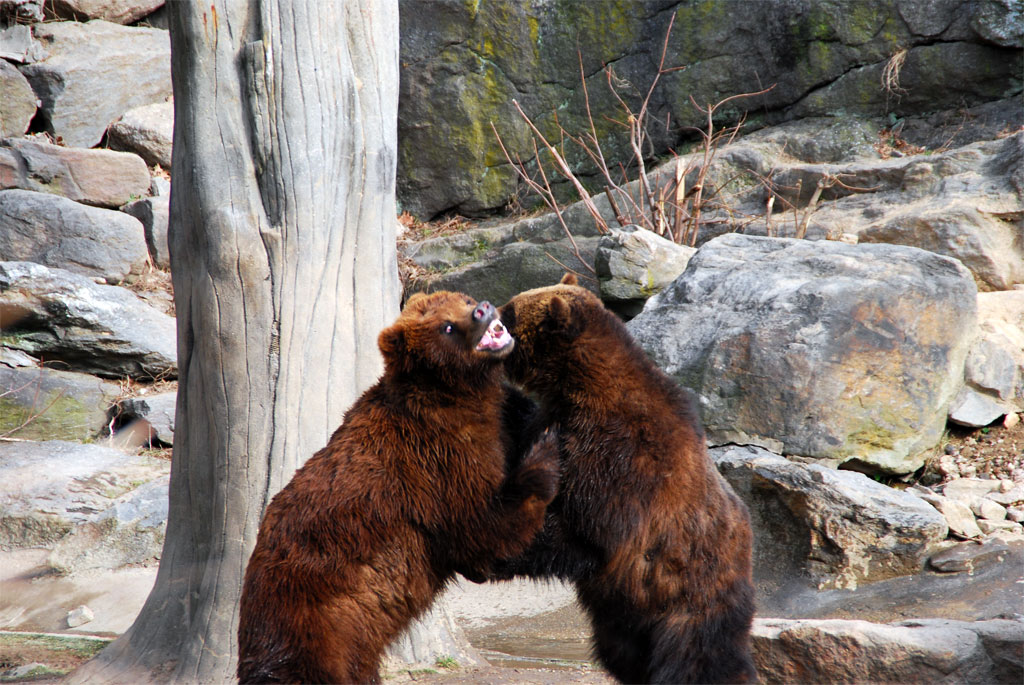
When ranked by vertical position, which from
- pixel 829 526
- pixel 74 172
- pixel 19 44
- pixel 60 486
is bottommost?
pixel 60 486

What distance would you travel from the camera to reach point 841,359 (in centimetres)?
711

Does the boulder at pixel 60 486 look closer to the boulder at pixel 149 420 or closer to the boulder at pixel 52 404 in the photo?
the boulder at pixel 149 420

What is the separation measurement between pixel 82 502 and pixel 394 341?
5494 millimetres

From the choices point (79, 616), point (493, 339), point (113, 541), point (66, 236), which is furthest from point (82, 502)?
point (493, 339)

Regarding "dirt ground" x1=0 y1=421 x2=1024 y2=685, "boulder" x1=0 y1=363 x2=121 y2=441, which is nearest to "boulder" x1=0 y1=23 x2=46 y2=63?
"boulder" x1=0 y1=363 x2=121 y2=441

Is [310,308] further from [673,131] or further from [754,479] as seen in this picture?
[673,131]

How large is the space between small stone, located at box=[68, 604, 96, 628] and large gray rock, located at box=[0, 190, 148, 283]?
6.23 meters

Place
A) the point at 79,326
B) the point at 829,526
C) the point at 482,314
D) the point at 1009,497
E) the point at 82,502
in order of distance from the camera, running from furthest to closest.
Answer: the point at 79,326 → the point at 82,502 → the point at 1009,497 → the point at 829,526 → the point at 482,314

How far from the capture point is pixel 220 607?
4.65 m

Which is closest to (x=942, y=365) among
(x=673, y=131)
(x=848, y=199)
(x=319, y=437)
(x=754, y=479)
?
(x=754, y=479)

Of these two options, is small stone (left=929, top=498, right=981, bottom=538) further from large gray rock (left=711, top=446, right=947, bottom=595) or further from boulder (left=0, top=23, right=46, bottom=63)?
boulder (left=0, top=23, right=46, bottom=63)

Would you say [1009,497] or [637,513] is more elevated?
[637,513]

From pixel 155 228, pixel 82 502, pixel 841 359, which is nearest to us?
pixel 841 359

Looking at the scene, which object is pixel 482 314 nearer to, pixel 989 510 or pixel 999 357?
pixel 989 510
